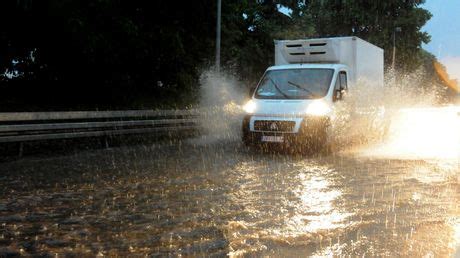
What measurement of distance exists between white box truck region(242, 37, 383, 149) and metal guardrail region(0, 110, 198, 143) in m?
3.93

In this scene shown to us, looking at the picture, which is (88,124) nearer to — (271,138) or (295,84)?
(271,138)

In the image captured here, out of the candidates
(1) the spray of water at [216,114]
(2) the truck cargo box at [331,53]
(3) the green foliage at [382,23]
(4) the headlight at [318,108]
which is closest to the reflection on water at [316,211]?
(4) the headlight at [318,108]

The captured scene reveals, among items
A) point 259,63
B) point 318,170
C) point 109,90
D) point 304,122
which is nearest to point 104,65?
point 109,90

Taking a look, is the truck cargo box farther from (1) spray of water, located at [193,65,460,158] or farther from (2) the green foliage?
(2) the green foliage

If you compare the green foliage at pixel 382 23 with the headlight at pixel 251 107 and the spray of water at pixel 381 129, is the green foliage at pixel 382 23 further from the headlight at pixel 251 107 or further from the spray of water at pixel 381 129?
the headlight at pixel 251 107

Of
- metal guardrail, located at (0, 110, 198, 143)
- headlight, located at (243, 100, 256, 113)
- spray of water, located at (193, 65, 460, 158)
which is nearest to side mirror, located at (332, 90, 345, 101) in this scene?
spray of water, located at (193, 65, 460, 158)

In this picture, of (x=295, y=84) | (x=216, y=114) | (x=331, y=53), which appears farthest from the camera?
(x=216, y=114)

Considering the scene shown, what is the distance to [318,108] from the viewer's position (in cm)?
1217

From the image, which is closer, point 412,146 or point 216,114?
point 412,146

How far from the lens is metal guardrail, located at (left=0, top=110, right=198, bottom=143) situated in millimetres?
11734

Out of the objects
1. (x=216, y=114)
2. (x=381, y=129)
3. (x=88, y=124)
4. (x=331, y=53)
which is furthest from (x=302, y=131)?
(x=216, y=114)

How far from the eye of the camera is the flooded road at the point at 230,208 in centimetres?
478

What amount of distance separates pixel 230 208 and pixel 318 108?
6321mm

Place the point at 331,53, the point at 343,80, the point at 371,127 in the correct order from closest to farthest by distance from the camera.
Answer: the point at 343,80, the point at 331,53, the point at 371,127
